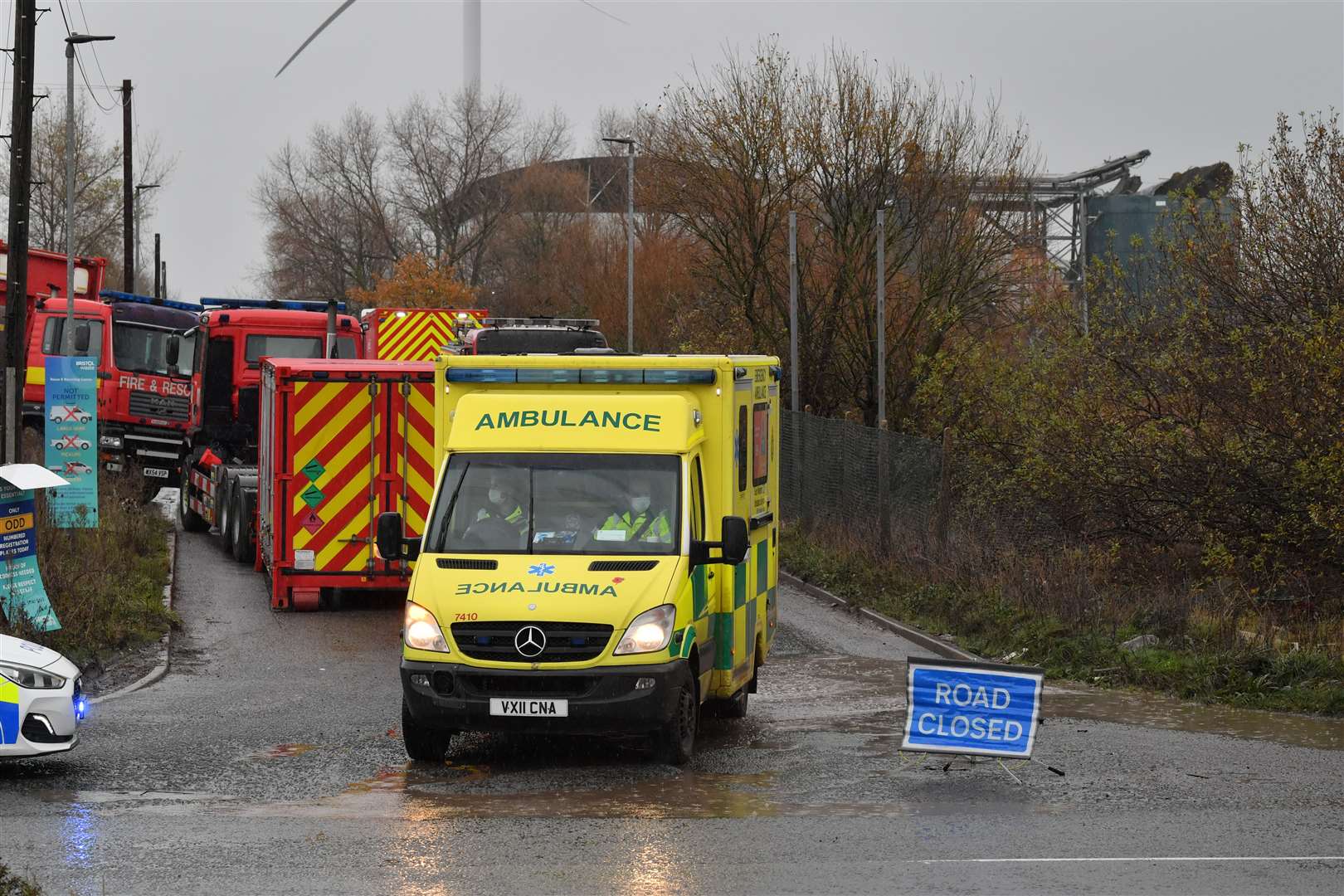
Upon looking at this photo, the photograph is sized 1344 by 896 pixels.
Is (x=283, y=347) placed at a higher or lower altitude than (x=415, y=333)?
lower

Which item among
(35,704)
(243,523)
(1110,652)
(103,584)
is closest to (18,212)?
(243,523)

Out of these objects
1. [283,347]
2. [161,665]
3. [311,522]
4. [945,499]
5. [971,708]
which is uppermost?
[283,347]

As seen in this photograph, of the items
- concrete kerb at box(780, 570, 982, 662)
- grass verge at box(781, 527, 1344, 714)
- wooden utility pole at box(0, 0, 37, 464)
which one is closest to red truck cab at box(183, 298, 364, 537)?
wooden utility pole at box(0, 0, 37, 464)

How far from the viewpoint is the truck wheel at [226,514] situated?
23938 mm

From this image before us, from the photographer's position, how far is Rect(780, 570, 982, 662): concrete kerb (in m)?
17.4

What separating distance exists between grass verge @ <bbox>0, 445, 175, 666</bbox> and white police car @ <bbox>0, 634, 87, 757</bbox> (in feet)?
12.5

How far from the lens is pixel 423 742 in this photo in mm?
11586

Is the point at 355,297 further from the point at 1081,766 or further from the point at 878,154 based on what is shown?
the point at 1081,766

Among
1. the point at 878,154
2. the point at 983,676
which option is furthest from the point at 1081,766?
the point at 878,154

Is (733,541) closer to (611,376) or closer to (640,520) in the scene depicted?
(640,520)

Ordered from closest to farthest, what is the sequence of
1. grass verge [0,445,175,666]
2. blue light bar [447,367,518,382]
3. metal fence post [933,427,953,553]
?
blue light bar [447,367,518,382]
grass verge [0,445,175,666]
metal fence post [933,427,953,553]

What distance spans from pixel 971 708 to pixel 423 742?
3624mm

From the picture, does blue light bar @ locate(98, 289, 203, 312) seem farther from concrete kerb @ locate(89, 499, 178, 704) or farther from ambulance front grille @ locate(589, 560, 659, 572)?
ambulance front grille @ locate(589, 560, 659, 572)

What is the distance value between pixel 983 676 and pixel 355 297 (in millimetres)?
66391
